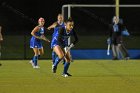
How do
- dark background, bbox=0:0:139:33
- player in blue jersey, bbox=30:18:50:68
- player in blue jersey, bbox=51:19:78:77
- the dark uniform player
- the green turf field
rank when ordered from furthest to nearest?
dark background, bbox=0:0:139:33, the dark uniform player, player in blue jersey, bbox=30:18:50:68, player in blue jersey, bbox=51:19:78:77, the green turf field

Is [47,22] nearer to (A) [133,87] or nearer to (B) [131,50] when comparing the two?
(B) [131,50]

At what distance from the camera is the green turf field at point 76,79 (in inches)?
611

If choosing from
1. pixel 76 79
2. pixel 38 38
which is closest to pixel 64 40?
pixel 76 79

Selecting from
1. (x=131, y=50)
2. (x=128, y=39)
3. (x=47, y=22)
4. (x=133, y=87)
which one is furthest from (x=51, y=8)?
(x=133, y=87)

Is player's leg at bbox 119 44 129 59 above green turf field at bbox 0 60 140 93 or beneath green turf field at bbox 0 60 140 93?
beneath

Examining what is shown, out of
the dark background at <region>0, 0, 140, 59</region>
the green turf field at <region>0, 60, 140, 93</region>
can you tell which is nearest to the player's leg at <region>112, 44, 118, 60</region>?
the green turf field at <region>0, 60, 140, 93</region>

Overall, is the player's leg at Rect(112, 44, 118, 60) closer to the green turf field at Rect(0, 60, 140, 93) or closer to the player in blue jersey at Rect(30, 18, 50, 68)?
the green turf field at Rect(0, 60, 140, 93)

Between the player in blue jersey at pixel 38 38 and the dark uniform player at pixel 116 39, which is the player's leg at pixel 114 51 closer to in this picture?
the dark uniform player at pixel 116 39

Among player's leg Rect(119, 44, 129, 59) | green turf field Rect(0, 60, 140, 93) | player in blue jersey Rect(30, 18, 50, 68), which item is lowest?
player's leg Rect(119, 44, 129, 59)

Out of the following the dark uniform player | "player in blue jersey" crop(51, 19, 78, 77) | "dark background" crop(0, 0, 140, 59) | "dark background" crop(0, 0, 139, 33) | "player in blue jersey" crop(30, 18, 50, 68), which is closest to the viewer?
"player in blue jersey" crop(51, 19, 78, 77)

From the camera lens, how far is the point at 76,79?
722 inches

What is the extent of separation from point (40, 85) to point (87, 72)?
494cm

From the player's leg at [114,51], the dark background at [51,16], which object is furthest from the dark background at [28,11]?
the player's leg at [114,51]

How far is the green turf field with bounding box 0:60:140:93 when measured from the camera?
15523 millimetres
